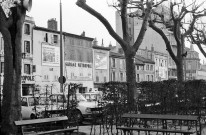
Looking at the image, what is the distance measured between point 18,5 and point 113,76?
6122 centimetres

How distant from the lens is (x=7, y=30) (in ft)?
35.9

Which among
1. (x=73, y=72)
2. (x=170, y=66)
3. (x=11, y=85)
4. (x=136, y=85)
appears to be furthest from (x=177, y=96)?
(x=170, y=66)

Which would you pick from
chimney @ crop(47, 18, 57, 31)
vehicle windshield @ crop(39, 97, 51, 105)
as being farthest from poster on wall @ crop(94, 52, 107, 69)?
vehicle windshield @ crop(39, 97, 51, 105)

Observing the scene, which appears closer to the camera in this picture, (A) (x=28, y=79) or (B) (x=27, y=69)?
(A) (x=28, y=79)

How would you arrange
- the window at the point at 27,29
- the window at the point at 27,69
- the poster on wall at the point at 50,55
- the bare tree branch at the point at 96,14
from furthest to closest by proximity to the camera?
the poster on wall at the point at 50,55
the window at the point at 27,29
the window at the point at 27,69
the bare tree branch at the point at 96,14

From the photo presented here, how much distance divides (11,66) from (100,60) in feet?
185

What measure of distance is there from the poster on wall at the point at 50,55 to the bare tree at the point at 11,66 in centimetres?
4303

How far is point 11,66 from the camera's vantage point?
35.8ft

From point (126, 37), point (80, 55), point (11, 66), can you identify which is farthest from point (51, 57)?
point (11, 66)

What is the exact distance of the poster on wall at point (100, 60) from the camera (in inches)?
A: 2608

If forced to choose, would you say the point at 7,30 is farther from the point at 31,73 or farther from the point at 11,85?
the point at 31,73

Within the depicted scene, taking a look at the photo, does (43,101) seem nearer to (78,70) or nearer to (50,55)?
(50,55)

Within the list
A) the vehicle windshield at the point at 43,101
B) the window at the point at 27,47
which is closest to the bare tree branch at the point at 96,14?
the vehicle windshield at the point at 43,101

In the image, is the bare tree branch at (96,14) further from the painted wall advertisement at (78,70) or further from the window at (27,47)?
the painted wall advertisement at (78,70)
